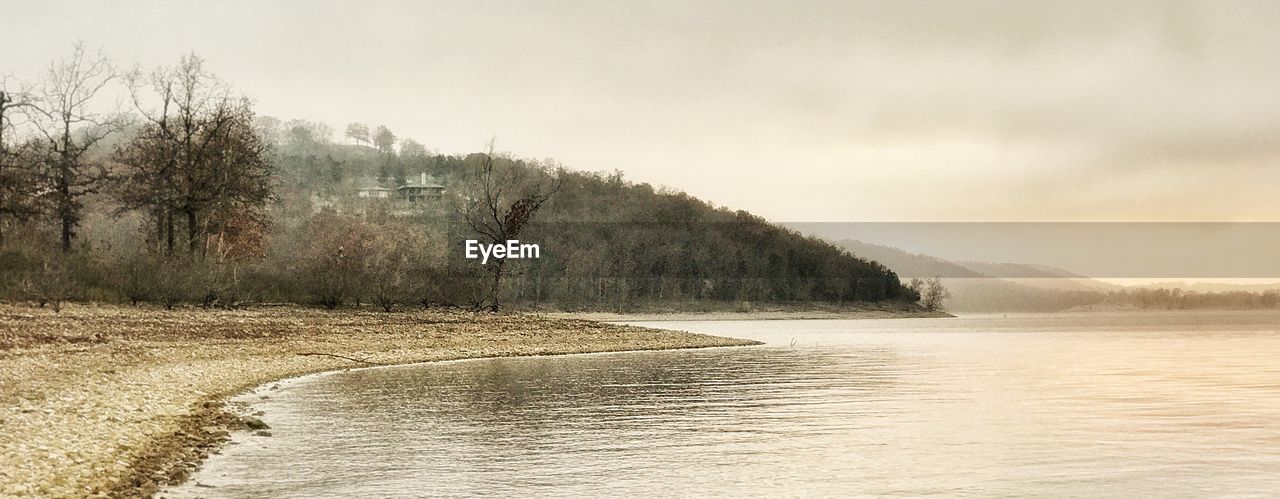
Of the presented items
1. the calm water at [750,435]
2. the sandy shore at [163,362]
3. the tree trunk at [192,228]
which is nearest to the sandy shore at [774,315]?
the sandy shore at [163,362]

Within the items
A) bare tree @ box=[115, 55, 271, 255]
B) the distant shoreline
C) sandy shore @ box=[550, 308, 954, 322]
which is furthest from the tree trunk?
the distant shoreline

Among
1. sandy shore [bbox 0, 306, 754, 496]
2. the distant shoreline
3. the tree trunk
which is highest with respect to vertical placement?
the tree trunk

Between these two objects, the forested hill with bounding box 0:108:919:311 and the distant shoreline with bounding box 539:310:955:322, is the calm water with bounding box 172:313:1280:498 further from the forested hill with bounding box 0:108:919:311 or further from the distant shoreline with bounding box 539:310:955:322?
the distant shoreline with bounding box 539:310:955:322

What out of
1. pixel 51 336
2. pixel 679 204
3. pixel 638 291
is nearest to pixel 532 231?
pixel 638 291

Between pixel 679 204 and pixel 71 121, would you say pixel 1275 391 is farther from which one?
pixel 679 204

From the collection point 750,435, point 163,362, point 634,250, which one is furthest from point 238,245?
point 634,250

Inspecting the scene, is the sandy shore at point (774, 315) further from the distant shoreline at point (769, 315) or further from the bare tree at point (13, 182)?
the bare tree at point (13, 182)
